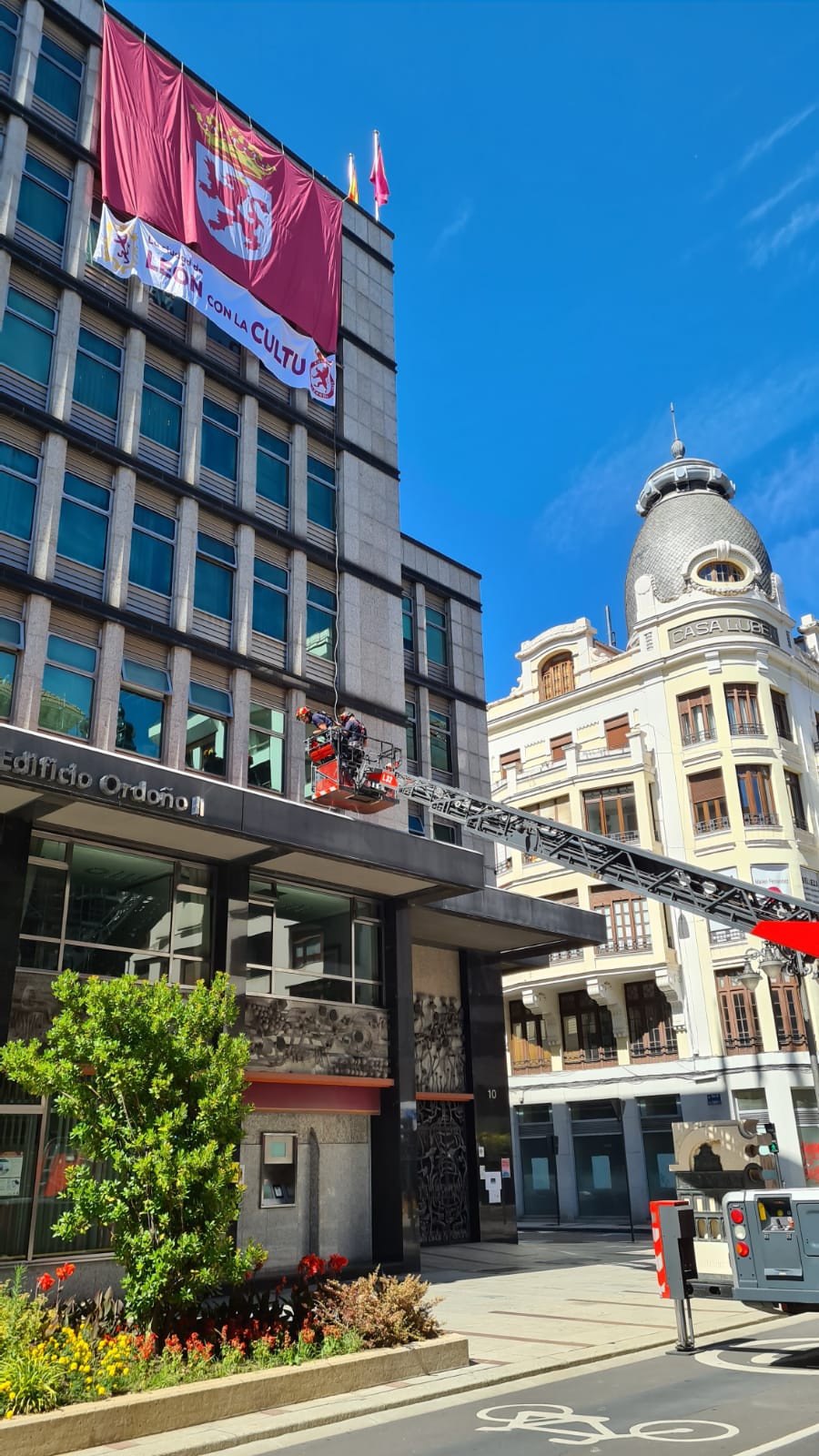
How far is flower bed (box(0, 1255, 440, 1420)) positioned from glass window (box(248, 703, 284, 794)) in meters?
12.9

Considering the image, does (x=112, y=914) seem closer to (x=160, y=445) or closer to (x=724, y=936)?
(x=160, y=445)

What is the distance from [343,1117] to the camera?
75.9 feet

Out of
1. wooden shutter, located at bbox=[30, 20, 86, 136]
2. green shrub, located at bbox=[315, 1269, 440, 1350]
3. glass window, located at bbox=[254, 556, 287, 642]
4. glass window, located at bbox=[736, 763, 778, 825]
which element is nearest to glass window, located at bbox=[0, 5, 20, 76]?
wooden shutter, located at bbox=[30, 20, 86, 136]

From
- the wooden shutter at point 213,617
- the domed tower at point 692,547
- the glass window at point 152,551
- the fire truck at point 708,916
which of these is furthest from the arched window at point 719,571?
the glass window at point 152,551

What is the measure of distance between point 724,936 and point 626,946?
381 centimetres

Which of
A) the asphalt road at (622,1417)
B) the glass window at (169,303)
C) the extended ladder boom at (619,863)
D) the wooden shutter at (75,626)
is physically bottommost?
the asphalt road at (622,1417)

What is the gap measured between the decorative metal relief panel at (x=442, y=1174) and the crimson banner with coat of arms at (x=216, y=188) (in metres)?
21.0

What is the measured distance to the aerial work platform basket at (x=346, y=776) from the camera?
862 inches

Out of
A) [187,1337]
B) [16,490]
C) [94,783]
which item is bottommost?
[187,1337]

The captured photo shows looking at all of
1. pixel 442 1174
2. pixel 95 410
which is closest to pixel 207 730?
pixel 95 410

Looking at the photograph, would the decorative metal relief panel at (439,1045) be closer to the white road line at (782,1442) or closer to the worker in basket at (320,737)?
the worker in basket at (320,737)

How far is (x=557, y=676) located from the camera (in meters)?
52.5

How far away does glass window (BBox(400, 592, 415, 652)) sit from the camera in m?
33.6

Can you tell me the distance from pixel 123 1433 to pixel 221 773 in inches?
602
